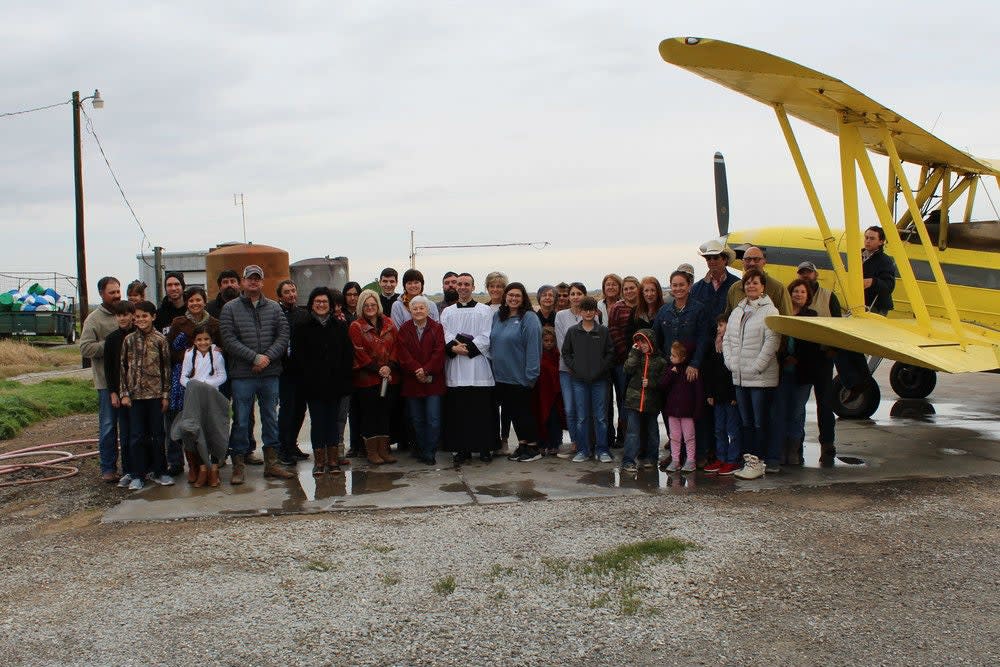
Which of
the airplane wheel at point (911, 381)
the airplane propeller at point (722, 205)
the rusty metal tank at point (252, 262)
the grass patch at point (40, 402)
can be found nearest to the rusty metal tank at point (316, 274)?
the rusty metal tank at point (252, 262)

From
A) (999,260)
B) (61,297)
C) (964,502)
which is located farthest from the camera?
(61,297)

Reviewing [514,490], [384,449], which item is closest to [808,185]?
[514,490]

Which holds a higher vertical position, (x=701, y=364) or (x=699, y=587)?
(x=701, y=364)

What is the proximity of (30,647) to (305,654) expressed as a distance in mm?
1223

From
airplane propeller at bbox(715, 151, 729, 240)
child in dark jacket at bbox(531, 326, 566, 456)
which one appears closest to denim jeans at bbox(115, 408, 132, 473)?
child in dark jacket at bbox(531, 326, 566, 456)

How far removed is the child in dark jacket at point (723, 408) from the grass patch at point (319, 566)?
347 centimetres

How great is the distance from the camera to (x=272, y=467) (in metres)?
6.88

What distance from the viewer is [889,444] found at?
793cm

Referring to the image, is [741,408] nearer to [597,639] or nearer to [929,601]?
[929,601]

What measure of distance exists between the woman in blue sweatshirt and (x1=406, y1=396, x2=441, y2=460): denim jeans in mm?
618

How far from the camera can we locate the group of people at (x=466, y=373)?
6.59 meters

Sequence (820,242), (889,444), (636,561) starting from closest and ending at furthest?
(636,561), (889,444), (820,242)

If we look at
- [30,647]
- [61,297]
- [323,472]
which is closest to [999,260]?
[323,472]

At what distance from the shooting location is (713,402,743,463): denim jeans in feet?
22.2
